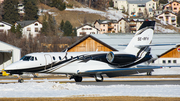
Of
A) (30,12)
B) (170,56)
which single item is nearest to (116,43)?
(170,56)

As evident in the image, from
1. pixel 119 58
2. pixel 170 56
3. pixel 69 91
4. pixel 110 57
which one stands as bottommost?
pixel 170 56

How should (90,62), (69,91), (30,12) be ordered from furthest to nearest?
(30,12)
(90,62)
(69,91)

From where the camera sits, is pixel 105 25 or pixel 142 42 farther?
pixel 105 25

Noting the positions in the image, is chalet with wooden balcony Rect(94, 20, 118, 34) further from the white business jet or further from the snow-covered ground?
the snow-covered ground

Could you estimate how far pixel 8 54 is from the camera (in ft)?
179

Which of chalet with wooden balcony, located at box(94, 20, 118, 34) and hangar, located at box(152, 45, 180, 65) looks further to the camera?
chalet with wooden balcony, located at box(94, 20, 118, 34)

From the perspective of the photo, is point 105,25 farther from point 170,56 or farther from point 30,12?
point 170,56

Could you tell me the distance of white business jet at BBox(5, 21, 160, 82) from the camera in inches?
1173

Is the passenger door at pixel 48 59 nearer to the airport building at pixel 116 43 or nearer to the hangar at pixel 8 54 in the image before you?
the hangar at pixel 8 54

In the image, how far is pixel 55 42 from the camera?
10481cm

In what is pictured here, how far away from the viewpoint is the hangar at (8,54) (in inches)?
1997

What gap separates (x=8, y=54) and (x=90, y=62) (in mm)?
26655

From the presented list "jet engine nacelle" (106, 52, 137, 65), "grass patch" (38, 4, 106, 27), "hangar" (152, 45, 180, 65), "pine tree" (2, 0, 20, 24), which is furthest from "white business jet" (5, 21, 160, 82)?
"grass patch" (38, 4, 106, 27)

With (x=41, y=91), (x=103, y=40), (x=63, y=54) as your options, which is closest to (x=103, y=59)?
(x=63, y=54)
